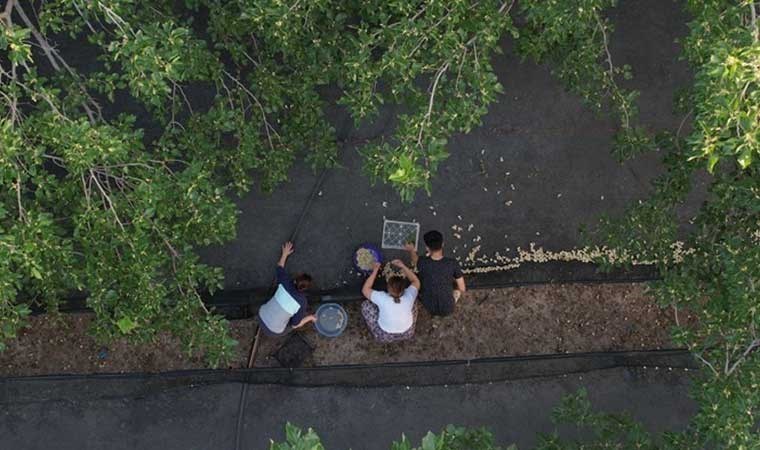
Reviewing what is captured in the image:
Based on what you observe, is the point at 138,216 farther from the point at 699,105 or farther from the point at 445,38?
the point at 699,105

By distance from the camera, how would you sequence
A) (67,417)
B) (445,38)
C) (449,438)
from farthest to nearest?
(67,417) < (449,438) < (445,38)

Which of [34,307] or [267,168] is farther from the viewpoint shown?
[34,307]

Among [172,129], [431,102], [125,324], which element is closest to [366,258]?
[172,129]

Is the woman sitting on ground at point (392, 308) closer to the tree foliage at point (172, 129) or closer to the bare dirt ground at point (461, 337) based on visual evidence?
the bare dirt ground at point (461, 337)

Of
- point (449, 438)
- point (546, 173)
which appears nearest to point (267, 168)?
point (449, 438)

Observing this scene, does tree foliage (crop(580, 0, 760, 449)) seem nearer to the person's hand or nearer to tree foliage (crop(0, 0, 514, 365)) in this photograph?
tree foliage (crop(0, 0, 514, 365))

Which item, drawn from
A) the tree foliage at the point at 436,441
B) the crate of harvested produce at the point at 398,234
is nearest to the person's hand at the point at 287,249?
the crate of harvested produce at the point at 398,234

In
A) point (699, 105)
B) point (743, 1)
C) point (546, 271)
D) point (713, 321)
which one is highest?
point (743, 1)
